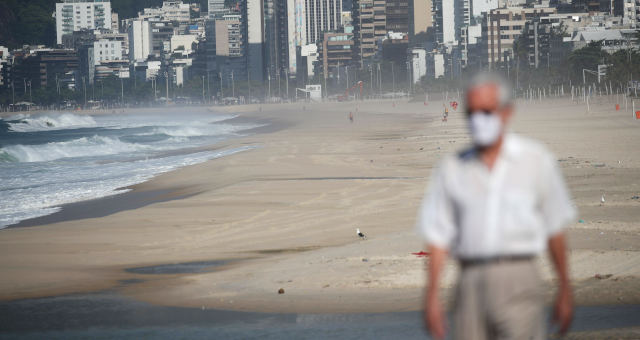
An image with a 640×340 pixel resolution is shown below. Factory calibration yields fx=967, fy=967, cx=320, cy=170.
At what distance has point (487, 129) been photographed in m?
4.28

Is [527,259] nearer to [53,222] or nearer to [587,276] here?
[587,276]

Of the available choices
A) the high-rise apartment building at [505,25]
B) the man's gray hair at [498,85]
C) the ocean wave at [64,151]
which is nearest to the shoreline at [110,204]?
the man's gray hair at [498,85]

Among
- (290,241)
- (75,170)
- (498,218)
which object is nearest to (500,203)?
(498,218)

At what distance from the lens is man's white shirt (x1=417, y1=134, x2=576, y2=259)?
14.0ft

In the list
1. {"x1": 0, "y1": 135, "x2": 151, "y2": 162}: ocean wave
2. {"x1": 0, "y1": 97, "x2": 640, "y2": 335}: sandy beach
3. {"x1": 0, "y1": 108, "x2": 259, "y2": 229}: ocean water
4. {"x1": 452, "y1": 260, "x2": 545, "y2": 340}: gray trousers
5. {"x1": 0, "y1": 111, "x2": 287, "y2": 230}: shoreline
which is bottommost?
{"x1": 0, "y1": 135, "x2": 151, "y2": 162}: ocean wave

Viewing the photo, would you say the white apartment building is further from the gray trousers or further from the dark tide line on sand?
the gray trousers

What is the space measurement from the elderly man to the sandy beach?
188 inches

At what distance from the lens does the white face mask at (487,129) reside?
4.28 m

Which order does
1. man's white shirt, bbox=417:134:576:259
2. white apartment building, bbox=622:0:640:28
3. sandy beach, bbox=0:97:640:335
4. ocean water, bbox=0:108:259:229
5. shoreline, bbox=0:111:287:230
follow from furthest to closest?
white apartment building, bbox=622:0:640:28 < ocean water, bbox=0:108:259:229 < shoreline, bbox=0:111:287:230 < sandy beach, bbox=0:97:640:335 < man's white shirt, bbox=417:134:576:259

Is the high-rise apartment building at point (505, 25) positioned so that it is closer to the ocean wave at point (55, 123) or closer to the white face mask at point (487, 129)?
the ocean wave at point (55, 123)

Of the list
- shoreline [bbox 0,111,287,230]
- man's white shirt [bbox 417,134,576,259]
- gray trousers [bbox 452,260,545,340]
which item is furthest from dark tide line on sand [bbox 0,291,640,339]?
shoreline [bbox 0,111,287,230]

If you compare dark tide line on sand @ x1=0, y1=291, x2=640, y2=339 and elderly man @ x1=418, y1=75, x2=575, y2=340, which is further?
dark tide line on sand @ x1=0, y1=291, x2=640, y2=339

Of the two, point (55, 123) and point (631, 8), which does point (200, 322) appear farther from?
point (631, 8)

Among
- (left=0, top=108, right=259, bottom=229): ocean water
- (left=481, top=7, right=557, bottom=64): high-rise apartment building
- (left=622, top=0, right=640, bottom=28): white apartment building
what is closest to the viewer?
(left=0, top=108, right=259, bottom=229): ocean water
